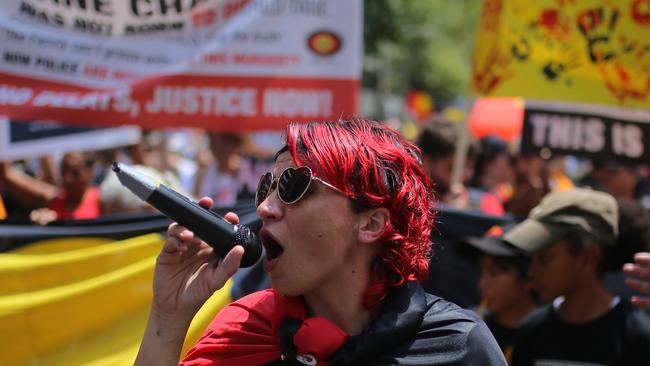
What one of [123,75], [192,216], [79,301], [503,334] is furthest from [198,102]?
[192,216]

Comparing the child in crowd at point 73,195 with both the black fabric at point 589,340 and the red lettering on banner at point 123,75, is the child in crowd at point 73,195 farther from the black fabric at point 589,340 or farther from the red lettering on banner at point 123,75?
the black fabric at point 589,340

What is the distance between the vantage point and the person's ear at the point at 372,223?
2.15 m

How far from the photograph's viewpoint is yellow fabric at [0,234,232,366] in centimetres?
255

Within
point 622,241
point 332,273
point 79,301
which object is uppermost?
point 332,273

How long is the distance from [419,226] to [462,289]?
2413 millimetres

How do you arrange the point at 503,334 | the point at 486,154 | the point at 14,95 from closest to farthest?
the point at 503,334
the point at 14,95
the point at 486,154

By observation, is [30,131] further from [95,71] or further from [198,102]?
[198,102]

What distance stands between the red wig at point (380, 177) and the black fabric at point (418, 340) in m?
0.08

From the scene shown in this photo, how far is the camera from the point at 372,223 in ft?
7.12

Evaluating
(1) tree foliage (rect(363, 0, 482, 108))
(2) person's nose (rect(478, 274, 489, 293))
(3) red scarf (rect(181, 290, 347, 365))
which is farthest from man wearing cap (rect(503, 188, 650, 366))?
(1) tree foliage (rect(363, 0, 482, 108))

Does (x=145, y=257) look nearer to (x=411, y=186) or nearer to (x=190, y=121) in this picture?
(x=411, y=186)

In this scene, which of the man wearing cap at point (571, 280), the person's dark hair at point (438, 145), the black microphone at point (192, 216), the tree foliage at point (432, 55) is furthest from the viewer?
the tree foliage at point (432, 55)

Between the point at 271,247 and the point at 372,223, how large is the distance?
248mm

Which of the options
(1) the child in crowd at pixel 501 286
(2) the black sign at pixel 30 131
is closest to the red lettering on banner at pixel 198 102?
(2) the black sign at pixel 30 131
